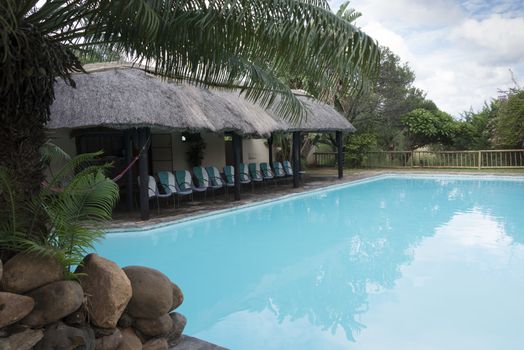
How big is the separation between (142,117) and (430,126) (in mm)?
16938

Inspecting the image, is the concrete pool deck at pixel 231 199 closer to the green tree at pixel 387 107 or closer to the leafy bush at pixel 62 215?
the leafy bush at pixel 62 215

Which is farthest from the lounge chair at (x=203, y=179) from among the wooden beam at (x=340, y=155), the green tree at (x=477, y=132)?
the green tree at (x=477, y=132)

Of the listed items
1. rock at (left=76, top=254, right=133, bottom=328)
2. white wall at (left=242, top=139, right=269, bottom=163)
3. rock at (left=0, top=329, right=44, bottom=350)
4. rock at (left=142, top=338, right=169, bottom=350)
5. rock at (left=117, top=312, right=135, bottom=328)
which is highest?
white wall at (left=242, top=139, right=269, bottom=163)

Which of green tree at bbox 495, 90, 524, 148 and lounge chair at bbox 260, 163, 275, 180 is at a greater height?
green tree at bbox 495, 90, 524, 148

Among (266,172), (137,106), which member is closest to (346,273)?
(137,106)

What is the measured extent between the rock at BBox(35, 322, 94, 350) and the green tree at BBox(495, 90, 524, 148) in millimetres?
21043

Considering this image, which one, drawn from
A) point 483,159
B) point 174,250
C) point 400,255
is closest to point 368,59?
point 400,255

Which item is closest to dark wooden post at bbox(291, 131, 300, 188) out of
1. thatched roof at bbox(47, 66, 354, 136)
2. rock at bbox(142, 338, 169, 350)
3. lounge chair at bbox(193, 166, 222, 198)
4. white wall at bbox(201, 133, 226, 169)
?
thatched roof at bbox(47, 66, 354, 136)

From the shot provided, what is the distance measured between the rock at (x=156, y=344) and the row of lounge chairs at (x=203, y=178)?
7.09 meters

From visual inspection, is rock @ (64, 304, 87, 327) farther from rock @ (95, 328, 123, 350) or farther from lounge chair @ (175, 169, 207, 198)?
lounge chair @ (175, 169, 207, 198)

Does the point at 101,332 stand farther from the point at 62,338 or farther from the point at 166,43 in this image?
the point at 166,43

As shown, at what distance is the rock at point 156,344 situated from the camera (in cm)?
354

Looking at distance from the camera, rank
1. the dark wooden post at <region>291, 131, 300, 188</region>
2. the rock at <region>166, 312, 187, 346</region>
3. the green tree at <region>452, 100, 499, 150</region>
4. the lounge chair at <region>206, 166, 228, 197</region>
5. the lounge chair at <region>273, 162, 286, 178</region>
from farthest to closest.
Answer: the green tree at <region>452, 100, 499, 150</region>, the lounge chair at <region>273, 162, 286, 178</region>, the dark wooden post at <region>291, 131, 300, 188</region>, the lounge chair at <region>206, 166, 228, 197</region>, the rock at <region>166, 312, 187, 346</region>

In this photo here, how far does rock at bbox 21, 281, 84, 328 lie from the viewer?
9.68 ft
